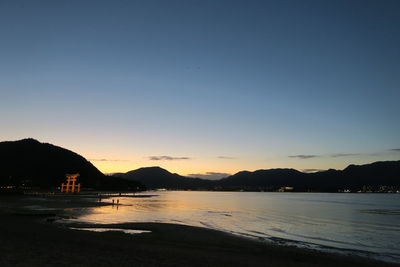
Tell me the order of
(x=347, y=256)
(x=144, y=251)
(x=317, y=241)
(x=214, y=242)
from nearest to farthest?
(x=144, y=251), (x=347, y=256), (x=214, y=242), (x=317, y=241)

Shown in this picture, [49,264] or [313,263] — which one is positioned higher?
[49,264]

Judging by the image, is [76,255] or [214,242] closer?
[76,255]

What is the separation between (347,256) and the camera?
23625mm

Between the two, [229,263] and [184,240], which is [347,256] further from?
[184,240]

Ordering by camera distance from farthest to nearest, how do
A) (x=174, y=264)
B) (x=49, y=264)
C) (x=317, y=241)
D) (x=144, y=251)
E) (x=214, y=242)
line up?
1. (x=317, y=241)
2. (x=214, y=242)
3. (x=144, y=251)
4. (x=174, y=264)
5. (x=49, y=264)

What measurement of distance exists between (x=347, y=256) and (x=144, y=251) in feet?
49.0

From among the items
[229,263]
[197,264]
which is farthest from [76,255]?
[229,263]

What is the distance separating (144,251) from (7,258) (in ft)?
24.8

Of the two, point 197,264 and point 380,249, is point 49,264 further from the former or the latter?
point 380,249

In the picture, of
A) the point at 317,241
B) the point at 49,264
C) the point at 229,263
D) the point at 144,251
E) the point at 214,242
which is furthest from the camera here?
the point at 317,241

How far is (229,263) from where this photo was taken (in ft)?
59.4

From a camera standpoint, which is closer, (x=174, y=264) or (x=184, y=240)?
(x=174, y=264)

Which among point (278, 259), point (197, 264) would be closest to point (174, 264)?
point (197, 264)

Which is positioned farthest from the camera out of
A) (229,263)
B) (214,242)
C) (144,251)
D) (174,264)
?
(214,242)
